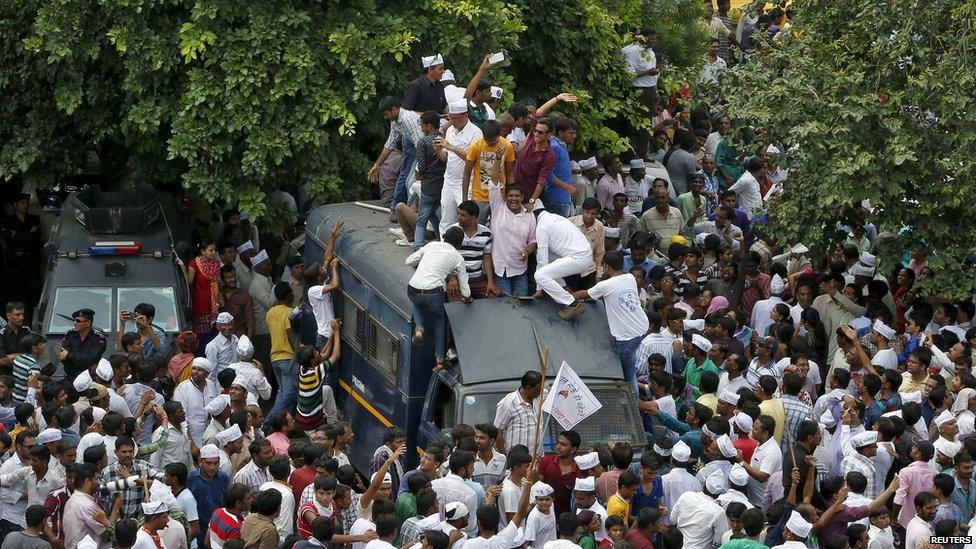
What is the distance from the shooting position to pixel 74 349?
1725 cm

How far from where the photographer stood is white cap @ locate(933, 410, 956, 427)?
1434 centimetres

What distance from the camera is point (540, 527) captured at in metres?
12.9

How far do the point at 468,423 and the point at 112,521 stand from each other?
116 inches

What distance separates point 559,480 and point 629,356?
1747 millimetres

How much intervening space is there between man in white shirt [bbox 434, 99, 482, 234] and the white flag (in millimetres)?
2585

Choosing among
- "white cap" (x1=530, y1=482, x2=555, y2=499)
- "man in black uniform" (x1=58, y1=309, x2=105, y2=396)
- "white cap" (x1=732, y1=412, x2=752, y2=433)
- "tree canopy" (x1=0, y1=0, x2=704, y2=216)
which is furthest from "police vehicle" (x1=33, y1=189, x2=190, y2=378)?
"white cap" (x1=732, y1=412, x2=752, y2=433)

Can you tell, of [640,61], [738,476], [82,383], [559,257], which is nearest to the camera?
[738,476]

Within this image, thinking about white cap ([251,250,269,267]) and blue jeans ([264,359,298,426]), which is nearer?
blue jeans ([264,359,298,426])

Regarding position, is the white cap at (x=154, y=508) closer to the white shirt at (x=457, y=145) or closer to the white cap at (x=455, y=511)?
the white cap at (x=455, y=511)

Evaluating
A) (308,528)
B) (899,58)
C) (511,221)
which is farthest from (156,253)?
(899,58)

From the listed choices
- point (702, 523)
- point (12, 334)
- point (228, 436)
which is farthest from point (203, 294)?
point (702, 523)

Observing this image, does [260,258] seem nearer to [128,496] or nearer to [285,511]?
[128,496]

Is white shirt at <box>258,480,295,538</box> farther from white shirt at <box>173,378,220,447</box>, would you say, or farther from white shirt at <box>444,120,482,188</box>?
white shirt at <box>444,120,482,188</box>

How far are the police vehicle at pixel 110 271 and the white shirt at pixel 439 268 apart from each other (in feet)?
13.8
